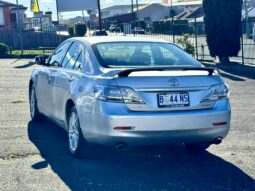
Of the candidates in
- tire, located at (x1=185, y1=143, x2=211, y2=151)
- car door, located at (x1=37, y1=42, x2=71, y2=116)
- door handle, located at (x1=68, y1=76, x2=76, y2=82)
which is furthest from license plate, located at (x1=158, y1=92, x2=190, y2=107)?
car door, located at (x1=37, y1=42, x2=71, y2=116)

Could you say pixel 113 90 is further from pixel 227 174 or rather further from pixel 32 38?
pixel 32 38

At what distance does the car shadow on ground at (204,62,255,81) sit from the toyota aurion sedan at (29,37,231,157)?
31.7ft

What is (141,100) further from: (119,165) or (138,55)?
(138,55)

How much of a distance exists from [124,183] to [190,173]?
2.72 ft

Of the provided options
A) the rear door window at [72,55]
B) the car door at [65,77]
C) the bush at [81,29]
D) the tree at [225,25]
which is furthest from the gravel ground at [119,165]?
the bush at [81,29]

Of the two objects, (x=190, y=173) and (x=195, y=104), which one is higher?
(x=195, y=104)

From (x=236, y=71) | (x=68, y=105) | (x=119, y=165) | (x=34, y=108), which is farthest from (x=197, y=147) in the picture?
(x=236, y=71)

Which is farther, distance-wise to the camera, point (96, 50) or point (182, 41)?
point (182, 41)

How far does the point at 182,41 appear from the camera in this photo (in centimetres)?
2203

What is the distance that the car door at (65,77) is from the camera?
678 centimetres

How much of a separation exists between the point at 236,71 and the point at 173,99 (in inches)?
491

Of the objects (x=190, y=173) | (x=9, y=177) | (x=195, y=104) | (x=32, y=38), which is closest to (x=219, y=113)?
(x=195, y=104)

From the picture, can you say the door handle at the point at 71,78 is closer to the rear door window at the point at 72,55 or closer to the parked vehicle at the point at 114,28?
the rear door window at the point at 72,55

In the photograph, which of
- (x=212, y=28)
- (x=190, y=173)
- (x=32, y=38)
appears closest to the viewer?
(x=190, y=173)
